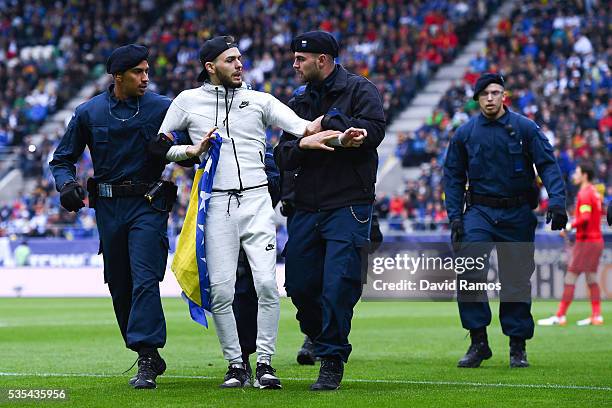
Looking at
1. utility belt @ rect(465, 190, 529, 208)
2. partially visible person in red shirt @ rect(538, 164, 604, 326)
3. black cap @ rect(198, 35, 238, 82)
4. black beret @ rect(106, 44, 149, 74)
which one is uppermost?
black cap @ rect(198, 35, 238, 82)

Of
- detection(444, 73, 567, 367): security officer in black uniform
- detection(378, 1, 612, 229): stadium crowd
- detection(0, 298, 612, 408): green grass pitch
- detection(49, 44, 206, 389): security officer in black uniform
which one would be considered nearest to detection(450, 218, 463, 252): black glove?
detection(444, 73, 567, 367): security officer in black uniform

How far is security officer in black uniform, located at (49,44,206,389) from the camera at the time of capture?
28.7ft

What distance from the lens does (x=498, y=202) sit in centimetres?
1072

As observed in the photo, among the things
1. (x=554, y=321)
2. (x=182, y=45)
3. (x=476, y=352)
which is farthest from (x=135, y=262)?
(x=182, y=45)

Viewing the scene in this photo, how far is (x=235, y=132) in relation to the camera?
8.63m

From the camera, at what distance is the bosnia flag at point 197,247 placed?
8539mm

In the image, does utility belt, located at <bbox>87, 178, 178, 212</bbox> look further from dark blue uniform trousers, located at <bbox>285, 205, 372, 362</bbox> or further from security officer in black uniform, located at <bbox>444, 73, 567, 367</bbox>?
security officer in black uniform, located at <bbox>444, 73, 567, 367</bbox>

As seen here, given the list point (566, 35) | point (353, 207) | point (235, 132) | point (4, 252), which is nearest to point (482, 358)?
point (353, 207)

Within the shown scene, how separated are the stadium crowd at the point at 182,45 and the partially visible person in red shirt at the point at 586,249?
45.1 ft

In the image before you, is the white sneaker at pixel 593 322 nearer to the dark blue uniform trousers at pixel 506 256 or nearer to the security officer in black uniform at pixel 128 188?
the dark blue uniform trousers at pixel 506 256

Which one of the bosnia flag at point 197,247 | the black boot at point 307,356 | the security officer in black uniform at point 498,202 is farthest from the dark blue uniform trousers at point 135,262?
the security officer in black uniform at point 498,202

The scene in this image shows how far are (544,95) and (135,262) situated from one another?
22.8 meters

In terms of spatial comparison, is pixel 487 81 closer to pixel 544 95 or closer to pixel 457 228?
pixel 457 228

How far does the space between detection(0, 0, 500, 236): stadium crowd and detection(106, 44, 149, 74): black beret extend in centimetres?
2001
